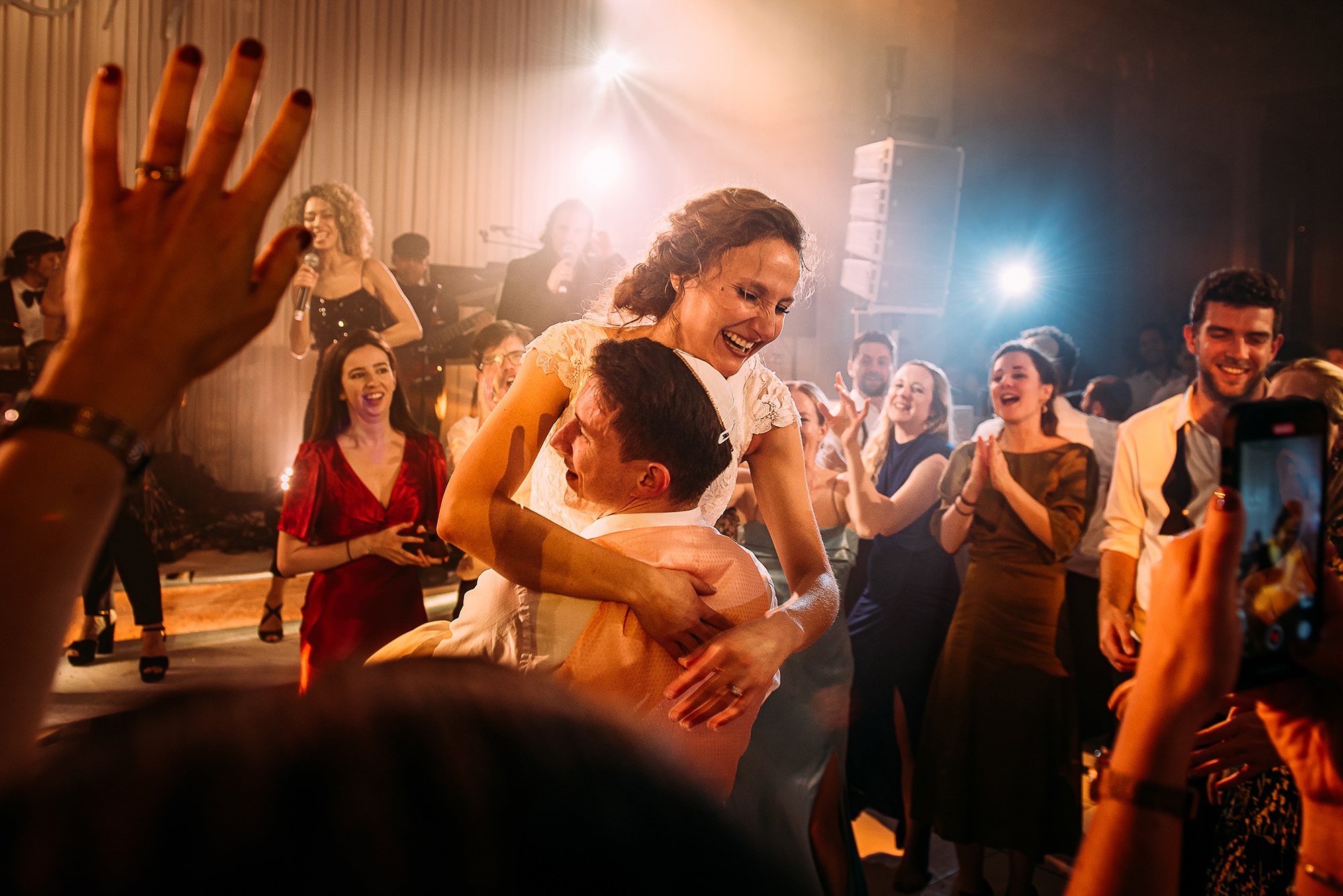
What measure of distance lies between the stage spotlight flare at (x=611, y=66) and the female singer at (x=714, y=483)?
7978mm

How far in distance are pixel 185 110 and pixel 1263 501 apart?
1.04 m

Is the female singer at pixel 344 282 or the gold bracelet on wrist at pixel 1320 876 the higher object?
the female singer at pixel 344 282

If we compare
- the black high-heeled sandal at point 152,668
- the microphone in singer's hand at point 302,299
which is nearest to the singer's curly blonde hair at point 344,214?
the microphone in singer's hand at point 302,299

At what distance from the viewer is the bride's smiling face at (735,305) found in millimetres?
1477

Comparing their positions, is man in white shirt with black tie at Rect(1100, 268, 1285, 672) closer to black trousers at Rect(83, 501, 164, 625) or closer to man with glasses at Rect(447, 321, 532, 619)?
man with glasses at Rect(447, 321, 532, 619)

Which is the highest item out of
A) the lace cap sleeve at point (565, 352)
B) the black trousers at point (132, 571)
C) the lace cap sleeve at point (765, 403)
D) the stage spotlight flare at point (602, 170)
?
the stage spotlight flare at point (602, 170)

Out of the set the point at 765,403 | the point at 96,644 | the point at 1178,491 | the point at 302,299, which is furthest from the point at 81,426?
the point at 96,644

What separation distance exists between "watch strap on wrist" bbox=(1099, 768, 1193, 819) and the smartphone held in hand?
234mm

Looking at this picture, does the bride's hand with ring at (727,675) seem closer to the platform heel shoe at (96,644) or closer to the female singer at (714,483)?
the female singer at (714,483)

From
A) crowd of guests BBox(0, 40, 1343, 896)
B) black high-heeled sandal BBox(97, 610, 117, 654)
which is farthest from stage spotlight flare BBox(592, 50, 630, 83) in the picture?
black high-heeled sandal BBox(97, 610, 117, 654)

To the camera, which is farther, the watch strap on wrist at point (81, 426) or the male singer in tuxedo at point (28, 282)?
the male singer in tuxedo at point (28, 282)

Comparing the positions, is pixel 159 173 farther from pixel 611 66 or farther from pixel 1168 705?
pixel 611 66

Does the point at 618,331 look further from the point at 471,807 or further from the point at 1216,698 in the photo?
the point at 471,807

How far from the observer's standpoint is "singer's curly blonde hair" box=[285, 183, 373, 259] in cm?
416
